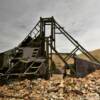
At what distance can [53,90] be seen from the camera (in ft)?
46.2

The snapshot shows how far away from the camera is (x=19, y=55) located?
19969 mm

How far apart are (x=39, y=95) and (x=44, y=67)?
4.76 meters

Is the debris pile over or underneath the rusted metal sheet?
underneath

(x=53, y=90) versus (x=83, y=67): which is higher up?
(x=83, y=67)

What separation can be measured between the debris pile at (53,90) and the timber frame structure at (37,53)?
87.3 inches

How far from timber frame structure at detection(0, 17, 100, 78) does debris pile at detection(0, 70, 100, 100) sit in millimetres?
2219

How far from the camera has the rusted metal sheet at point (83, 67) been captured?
1878 centimetres

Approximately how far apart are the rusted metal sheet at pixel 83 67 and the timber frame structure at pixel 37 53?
0.37 m

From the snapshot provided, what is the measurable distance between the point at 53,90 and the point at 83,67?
5420mm

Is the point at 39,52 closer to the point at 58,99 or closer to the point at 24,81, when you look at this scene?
the point at 24,81

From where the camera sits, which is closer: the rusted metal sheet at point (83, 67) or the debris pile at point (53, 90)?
the debris pile at point (53, 90)

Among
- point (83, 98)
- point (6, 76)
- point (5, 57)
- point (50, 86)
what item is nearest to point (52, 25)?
point (5, 57)

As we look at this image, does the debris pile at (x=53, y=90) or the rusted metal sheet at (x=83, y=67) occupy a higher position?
the rusted metal sheet at (x=83, y=67)

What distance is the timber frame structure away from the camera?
18359 millimetres
